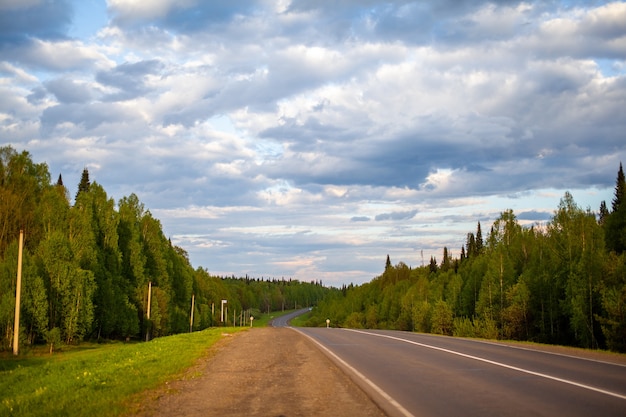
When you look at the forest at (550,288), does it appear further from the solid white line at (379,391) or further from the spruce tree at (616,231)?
the solid white line at (379,391)

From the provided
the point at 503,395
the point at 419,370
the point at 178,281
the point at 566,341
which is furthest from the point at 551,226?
the point at 178,281

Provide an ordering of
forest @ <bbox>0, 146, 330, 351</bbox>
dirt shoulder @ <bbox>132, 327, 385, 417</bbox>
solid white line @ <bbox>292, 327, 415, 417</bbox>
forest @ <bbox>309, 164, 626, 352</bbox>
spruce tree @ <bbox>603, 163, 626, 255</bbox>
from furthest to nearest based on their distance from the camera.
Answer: forest @ <bbox>0, 146, 330, 351</bbox> → spruce tree @ <bbox>603, 163, 626, 255</bbox> → forest @ <bbox>309, 164, 626, 352</bbox> → dirt shoulder @ <bbox>132, 327, 385, 417</bbox> → solid white line @ <bbox>292, 327, 415, 417</bbox>

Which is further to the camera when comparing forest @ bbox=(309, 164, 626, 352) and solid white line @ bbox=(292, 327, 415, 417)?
forest @ bbox=(309, 164, 626, 352)

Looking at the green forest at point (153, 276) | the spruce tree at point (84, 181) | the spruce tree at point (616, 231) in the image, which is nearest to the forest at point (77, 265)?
the green forest at point (153, 276)

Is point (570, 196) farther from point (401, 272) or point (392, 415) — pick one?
point (401, 272)

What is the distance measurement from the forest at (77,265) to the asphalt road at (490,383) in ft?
96.9

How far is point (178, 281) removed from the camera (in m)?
88.9

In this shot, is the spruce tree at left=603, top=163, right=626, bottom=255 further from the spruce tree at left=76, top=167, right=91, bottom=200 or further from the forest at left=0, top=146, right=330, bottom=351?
the spruce tree at left=76, top=167, right=91, bottom=200

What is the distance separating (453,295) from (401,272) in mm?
67447

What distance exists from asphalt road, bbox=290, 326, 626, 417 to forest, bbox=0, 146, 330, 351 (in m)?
29.5

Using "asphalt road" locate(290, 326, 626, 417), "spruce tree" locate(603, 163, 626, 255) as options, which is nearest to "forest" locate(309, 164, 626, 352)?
"spruce tree" locate(603, 163, 626, 255)

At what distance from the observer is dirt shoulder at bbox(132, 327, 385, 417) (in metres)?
9.54

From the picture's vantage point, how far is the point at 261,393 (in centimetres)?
1135

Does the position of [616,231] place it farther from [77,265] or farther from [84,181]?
[84,181]
